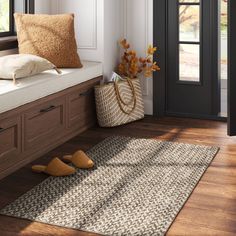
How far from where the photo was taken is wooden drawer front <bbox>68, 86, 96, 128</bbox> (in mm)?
4794

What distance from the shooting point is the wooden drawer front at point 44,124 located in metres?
4.12

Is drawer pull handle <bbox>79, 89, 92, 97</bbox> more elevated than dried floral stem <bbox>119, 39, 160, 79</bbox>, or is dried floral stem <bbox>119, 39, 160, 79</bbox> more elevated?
dried floral stem <bbox>119, 39, 160, 79</bbox>

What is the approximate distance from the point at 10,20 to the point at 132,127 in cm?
144

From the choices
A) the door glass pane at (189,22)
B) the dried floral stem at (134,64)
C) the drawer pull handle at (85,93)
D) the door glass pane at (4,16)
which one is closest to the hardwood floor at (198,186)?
the drawer pull handle at (85,93)

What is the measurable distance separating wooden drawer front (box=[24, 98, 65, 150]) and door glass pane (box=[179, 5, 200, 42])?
4.85ft

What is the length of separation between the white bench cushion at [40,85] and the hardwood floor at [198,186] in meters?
0.46

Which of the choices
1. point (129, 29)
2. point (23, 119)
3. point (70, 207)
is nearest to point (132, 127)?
point (129, 29)

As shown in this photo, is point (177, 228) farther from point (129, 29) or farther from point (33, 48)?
point (129, 29)

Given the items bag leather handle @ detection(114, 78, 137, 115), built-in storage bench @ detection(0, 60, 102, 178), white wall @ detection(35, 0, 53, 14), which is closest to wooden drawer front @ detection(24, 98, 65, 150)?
built-in storage bench @ detection(0, 60, 102, 178)

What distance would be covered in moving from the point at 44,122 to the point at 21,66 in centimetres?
45

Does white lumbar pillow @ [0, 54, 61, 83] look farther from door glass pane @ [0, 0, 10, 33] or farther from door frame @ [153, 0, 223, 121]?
Answer: door frame @ [153, 0, 223, 121]

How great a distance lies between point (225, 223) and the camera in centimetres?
308

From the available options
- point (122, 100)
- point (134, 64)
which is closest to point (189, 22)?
point (134, 64)

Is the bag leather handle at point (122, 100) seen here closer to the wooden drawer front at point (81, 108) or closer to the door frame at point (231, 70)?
the wooden drawer front at point (81, 108)
